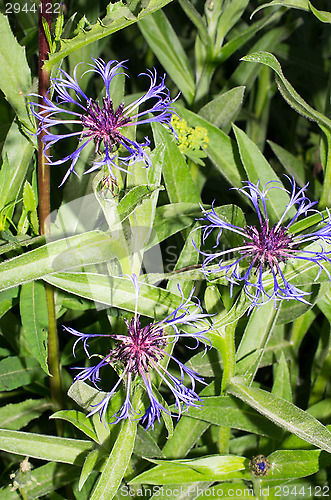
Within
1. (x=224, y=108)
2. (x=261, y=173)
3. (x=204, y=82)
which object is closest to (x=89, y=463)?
(x=261, y=173)

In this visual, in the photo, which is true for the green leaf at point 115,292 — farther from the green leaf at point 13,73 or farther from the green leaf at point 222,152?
the green leaf at point 222,152

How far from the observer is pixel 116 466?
91 cm

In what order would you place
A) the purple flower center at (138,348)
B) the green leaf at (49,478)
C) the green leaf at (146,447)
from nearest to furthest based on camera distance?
the purple flower center at (138,348)
the green leaf at (146,447)
the green leaf at (49,478)

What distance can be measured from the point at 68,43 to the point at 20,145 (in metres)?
0.36

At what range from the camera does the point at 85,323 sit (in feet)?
4.46

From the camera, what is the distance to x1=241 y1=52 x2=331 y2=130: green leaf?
96 cm

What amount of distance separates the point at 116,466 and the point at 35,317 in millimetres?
337

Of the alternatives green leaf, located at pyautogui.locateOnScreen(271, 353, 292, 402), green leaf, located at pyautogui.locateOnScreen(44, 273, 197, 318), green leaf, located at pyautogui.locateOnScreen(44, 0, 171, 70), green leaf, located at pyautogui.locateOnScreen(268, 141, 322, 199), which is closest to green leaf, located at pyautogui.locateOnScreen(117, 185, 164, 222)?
green leaf, located at pyautogui.locateOnScreen(44, 273, 197, 318)

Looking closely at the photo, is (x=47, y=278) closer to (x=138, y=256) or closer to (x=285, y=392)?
(x=138, y=256)

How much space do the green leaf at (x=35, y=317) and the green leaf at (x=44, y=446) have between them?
0.16 metres

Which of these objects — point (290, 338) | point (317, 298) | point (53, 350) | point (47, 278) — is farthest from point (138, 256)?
point (290, 338)

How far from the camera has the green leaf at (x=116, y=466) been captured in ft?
2.95

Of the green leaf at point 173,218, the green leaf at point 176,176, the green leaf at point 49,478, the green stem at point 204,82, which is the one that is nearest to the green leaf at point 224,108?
the green stem at point 204,82

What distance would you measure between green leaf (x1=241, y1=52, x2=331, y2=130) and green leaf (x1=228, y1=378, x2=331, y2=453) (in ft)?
1.82
